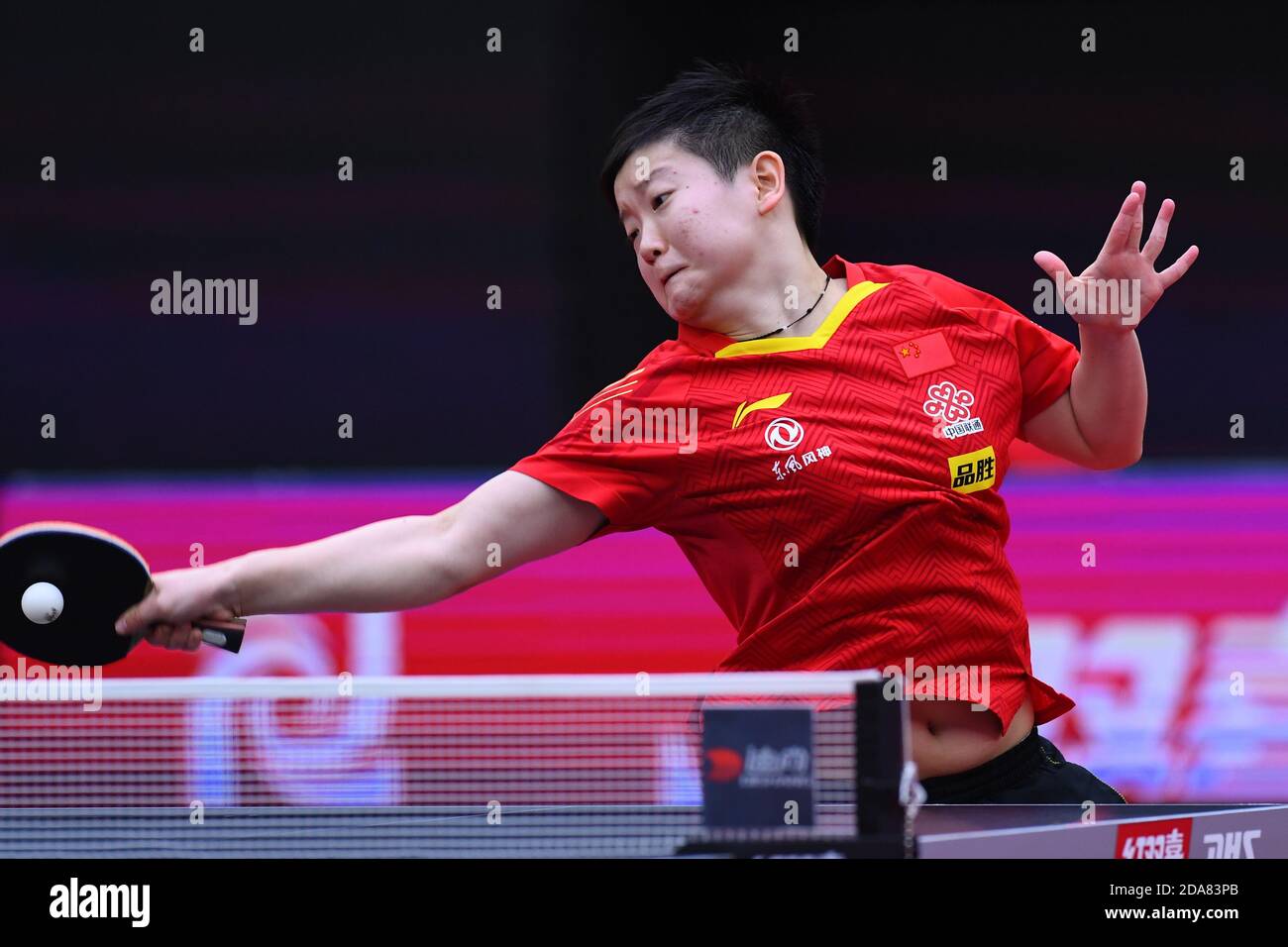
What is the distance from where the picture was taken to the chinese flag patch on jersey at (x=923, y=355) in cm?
346

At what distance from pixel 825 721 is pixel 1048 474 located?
3.88 metres

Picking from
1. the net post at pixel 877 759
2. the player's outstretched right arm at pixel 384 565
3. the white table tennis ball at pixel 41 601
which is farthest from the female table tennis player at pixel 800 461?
the net post at pixel 877 759

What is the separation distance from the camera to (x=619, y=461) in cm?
330

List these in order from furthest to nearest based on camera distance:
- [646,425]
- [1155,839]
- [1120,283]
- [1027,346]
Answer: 1. [1027,346]
2. [1120,283]
3. [646,425]
4. [1155,839]

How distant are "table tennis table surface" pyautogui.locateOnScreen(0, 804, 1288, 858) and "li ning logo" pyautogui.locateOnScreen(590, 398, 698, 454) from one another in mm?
713

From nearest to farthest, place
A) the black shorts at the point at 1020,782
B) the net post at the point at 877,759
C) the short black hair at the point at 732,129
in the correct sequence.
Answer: the net post at the point at 877,759 < the black shorts at the point at 1020,782 < the short black hair at the point at 732,129

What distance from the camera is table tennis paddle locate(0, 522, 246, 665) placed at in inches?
118

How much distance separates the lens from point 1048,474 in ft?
21.6

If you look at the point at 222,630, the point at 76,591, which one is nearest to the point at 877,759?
the point at 222,630

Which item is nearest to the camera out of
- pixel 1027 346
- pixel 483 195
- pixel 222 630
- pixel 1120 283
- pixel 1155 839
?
pixel 222 630

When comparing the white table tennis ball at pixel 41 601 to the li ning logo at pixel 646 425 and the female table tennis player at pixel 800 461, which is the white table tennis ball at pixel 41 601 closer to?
the female table tennis player at pixel 800 461

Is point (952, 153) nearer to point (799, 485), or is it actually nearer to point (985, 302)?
point (985, 302)

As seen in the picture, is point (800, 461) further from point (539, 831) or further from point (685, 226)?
point (539, 831)

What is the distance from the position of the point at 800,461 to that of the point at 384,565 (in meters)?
0.81
